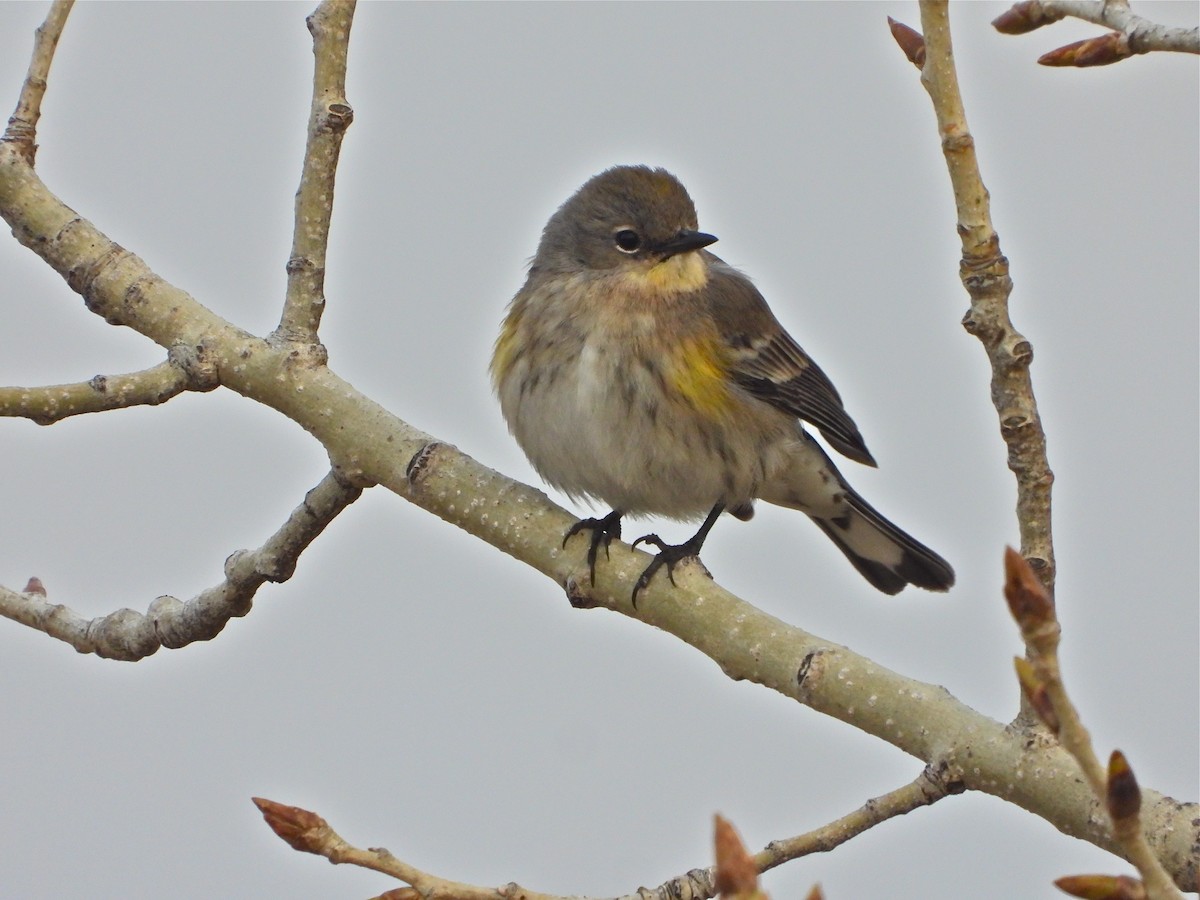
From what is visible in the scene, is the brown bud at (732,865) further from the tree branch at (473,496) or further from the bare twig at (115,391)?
the bare twig at (115,391)

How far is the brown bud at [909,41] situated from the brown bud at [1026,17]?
291 millimetres

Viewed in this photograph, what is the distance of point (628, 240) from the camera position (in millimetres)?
6930

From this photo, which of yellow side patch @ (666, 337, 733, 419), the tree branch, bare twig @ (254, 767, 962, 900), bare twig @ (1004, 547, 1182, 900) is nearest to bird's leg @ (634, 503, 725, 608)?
the tree branch

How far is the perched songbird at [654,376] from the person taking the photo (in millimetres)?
6199

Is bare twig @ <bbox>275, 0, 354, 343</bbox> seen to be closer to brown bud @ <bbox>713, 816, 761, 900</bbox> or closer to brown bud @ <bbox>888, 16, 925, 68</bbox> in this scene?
Answer: brown bud @ <bbox>888, 16, 925, 68</bbox>

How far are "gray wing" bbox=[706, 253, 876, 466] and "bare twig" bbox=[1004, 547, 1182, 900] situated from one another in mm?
4615

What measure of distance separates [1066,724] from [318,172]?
3.30 meters

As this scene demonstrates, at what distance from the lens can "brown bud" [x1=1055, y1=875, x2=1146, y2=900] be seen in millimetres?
2221

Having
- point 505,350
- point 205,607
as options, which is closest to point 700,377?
point 505,350

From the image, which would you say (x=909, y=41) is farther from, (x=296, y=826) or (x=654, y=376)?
(x=654, y=376)

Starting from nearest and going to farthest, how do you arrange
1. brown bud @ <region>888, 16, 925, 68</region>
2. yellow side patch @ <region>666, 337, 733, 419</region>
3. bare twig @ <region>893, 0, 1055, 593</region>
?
bare twig @ <region>893, 0, 1055, 593</region>
brown bud @ <region>888, 16, 925, 68</region>
yellow side patch @ <region>666, 337, 733, 419</region>

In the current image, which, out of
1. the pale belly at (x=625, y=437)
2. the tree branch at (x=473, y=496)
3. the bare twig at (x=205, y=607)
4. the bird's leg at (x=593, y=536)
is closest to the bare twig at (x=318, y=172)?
the tree branch at (x=473, y=496)

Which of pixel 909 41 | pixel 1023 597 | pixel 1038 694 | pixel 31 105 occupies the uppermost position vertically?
pixel 31 105

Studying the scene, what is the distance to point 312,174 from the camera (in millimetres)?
4719
